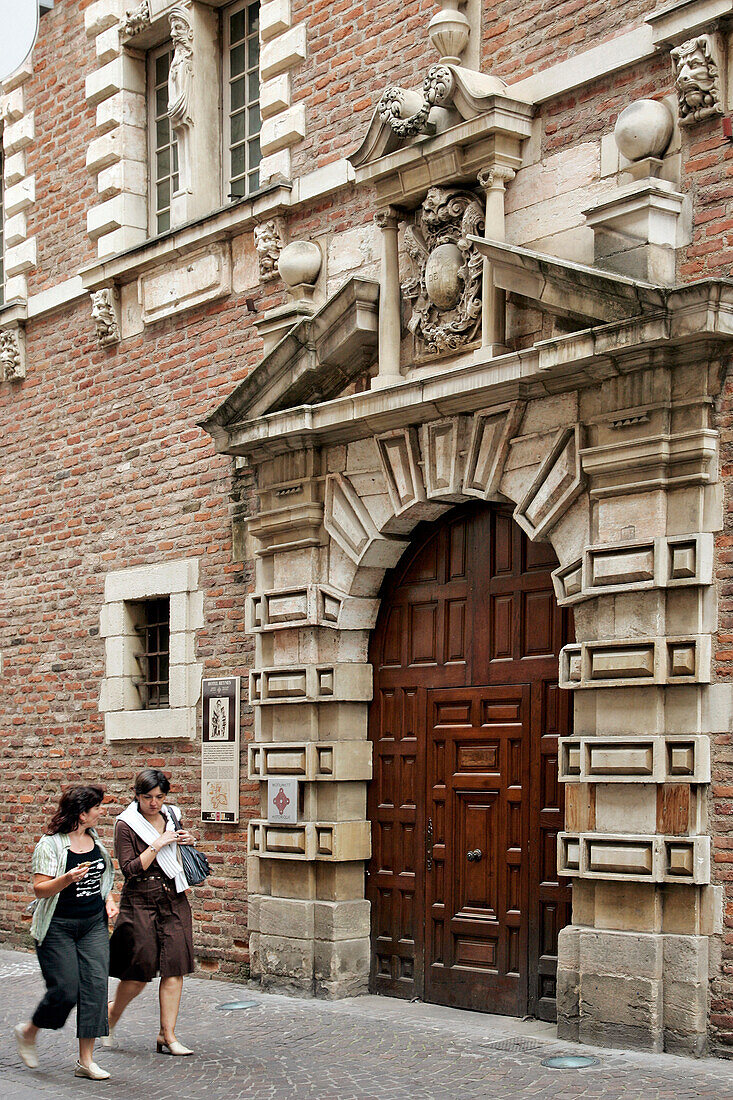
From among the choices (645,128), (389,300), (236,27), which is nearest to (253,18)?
(236,27)

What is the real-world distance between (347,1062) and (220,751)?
11.3 feet

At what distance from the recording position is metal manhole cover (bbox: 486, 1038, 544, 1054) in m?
8.03

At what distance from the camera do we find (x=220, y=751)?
11.1 metres

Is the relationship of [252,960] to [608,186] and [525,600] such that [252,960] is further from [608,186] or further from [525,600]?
[608,186]

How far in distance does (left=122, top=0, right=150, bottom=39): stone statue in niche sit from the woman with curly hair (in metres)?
7.09

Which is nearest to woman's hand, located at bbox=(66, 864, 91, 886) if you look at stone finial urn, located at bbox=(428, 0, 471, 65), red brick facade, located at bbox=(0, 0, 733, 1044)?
red brick facade, located at bbox=(0, 0, 733, 1044)

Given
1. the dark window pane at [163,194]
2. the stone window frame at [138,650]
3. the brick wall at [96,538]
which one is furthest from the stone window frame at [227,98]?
the stone window frame at [138,650]

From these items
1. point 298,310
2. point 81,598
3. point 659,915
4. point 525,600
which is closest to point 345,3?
point 298,310

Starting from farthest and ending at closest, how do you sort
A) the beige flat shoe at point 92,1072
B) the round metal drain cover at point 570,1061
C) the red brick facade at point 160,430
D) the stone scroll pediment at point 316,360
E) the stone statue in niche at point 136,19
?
1. the stone statue in niche at point 136,19
2. the stone scroll pediment at point 316,360
3. the red brick facade at point 160,430
4. the beige flat shoe at point 92,1072
5. the round metal drain cover at point 570,1061

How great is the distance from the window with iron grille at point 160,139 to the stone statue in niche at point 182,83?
0.59 m

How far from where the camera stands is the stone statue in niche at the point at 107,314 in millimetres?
12664

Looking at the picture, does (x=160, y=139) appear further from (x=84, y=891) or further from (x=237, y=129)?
(x=84, y=891)

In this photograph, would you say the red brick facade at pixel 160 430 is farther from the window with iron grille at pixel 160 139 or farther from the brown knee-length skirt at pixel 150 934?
the brown knee-length skirt at pixel 150 934

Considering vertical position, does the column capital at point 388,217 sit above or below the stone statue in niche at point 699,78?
below
